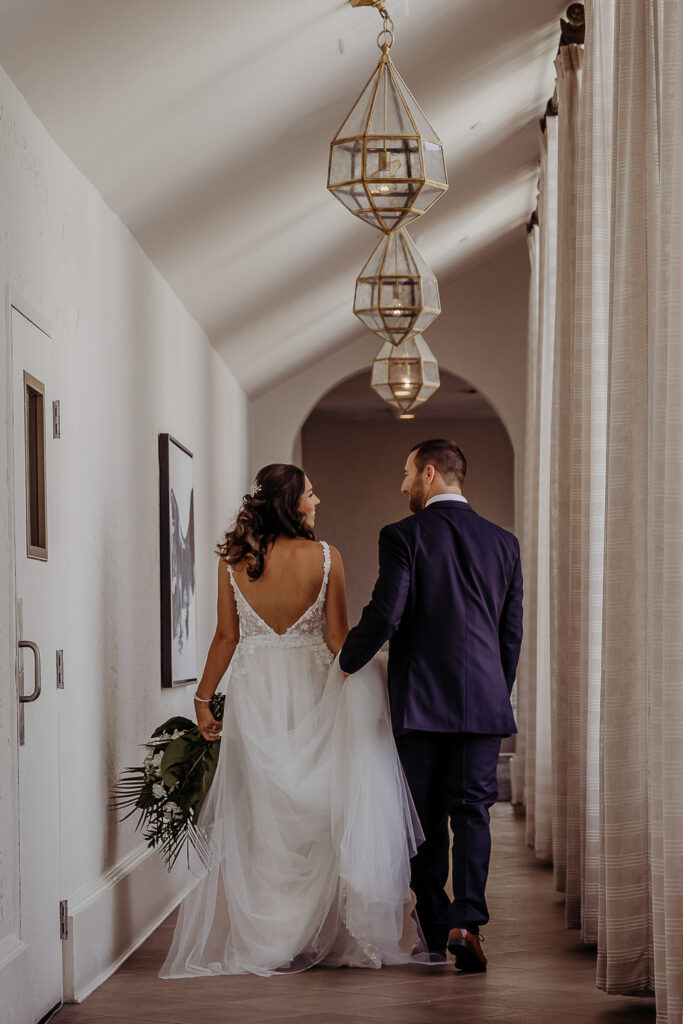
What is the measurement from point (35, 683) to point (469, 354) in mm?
8506

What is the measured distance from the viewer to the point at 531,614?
7.59 metres

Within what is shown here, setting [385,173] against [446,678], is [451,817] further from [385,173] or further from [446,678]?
[385,173]

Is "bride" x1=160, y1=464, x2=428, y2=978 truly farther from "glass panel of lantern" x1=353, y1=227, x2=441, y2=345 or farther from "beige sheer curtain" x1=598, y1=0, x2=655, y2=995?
"glass panel of lantern" x1=353, y1=227, x2=441, y2=345

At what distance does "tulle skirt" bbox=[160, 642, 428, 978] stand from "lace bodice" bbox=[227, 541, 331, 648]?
16cm

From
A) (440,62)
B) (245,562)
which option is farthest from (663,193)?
(440,62)

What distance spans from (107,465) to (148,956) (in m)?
1.89

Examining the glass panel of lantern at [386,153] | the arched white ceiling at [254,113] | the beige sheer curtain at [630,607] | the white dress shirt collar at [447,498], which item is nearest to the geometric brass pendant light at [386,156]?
the glass panel of lantern at [386,153]

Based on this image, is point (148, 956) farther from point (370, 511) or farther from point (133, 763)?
point (370, 511)

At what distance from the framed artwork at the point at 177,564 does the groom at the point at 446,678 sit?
2.02m

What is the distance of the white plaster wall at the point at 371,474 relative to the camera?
55.7 feet

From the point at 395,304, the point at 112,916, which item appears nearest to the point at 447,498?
the point at 395,304

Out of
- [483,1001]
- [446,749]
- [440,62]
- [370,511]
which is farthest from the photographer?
[370,511]

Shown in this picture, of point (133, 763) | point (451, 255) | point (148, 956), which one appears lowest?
point (148, 956)

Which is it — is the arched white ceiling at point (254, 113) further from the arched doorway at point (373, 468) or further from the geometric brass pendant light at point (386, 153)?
the arched doorway at point (373, 468)
